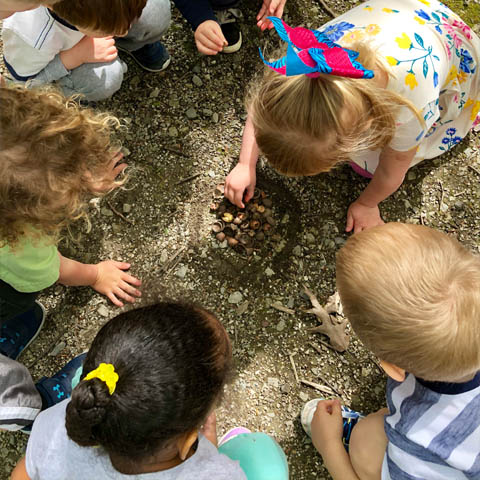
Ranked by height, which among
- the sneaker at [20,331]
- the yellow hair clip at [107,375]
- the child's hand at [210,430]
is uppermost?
the yellow hair clip at [107,375]

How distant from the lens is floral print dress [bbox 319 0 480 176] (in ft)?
4.90

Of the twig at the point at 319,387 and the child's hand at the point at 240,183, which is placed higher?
the child's hand at the point at 240,183

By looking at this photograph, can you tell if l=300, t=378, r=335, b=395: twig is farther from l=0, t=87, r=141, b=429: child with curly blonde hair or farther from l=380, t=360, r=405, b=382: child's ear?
l=0, t=87, r=141, b=429: child with curly blonde hair

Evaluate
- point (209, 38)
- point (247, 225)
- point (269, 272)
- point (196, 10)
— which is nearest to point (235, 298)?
point (269, 272)

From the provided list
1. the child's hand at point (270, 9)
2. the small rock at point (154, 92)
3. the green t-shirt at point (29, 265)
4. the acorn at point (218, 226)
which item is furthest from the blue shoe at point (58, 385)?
the child's hand at point (270, 9)

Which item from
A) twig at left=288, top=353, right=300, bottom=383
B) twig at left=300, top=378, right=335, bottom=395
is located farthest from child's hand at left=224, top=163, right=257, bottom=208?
twig at left=300, top=378, right=335, bottom=395

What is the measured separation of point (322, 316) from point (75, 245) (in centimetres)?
111

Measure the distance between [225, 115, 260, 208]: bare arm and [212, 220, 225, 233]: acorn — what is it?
0.11 metres

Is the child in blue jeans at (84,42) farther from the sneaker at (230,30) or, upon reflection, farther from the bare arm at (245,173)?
the bare arm at (245,173)

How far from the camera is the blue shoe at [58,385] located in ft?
5.78

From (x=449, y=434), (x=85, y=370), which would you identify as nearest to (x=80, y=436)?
(x=85, y=370)

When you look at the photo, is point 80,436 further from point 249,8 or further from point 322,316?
point 249,8

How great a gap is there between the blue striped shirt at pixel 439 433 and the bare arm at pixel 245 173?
98 centimetres

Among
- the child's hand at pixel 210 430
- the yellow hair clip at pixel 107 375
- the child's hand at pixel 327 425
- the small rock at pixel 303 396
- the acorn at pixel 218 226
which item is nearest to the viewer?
the yellow hair clip at pixel 107 375
